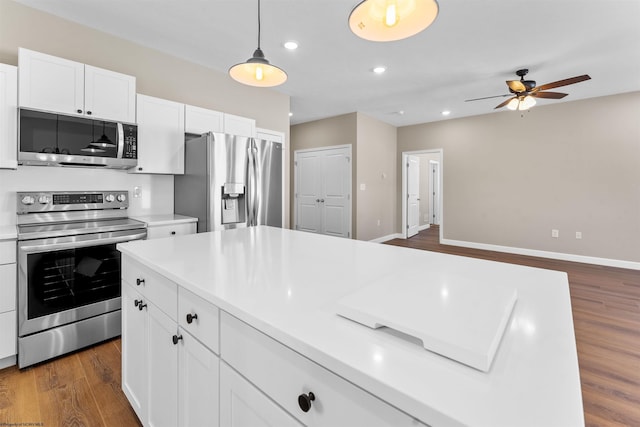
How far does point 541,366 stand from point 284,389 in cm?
54

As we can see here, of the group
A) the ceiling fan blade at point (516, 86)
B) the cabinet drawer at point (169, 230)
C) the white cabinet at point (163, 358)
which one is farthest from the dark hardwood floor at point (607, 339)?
the cabinet drawer at point (169, 230)

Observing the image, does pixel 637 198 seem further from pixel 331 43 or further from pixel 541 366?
pixel 541 366

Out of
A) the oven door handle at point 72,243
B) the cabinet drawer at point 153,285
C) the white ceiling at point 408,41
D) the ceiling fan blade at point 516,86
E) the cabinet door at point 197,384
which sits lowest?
the cabinet door at point 197,384

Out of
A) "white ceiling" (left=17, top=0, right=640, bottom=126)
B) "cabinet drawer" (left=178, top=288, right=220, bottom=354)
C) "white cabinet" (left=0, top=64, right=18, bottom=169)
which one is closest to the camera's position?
"cabinet drawer" (left=178, top=288, right=220, bottom=354)

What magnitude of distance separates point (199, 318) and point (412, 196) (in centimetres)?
678

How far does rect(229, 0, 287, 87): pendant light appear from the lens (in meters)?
1.86

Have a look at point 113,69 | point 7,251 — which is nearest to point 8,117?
point 7,251

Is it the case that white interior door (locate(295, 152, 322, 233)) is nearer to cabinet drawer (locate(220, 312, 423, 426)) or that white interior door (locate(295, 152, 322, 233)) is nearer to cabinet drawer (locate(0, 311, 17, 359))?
cabinet drawer (locate(0, 311, 17, 359))

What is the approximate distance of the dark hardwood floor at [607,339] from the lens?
1.74 metres

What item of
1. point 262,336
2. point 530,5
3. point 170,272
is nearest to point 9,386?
point 170,272

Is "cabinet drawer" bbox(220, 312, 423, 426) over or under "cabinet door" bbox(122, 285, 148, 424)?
over

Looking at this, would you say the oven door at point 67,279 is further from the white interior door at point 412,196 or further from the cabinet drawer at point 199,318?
the white interior door at point 412,196

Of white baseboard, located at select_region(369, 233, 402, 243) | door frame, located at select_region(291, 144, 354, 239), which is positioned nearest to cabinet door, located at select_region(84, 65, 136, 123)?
door frame, located at select_region(291, 144, 354, 239)

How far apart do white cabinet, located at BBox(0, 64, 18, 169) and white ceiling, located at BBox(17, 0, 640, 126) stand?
77 cm
